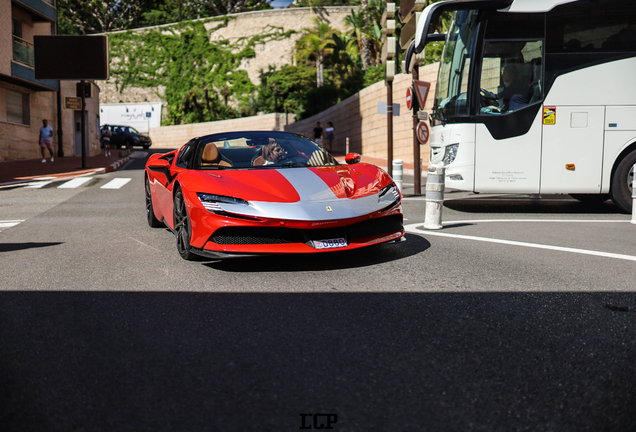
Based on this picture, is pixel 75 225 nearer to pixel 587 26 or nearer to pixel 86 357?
pixel 86 357

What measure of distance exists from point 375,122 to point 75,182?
17.1m

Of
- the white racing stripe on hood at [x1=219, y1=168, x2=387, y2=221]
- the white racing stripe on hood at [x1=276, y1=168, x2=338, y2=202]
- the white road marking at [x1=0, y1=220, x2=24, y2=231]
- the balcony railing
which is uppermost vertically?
the balcony railing

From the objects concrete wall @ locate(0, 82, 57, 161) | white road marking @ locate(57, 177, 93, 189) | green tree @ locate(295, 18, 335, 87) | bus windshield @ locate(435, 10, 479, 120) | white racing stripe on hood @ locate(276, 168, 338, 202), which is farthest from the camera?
green tree @ locate(295, 18, 335, 87)

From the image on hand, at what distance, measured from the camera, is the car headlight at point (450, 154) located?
9711 mm

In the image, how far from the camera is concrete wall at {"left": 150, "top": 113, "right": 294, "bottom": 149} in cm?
5028

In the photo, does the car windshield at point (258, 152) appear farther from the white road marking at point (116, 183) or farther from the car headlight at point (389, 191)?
the white road marking at point (116, 183)

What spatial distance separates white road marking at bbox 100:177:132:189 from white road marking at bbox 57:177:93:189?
69cm

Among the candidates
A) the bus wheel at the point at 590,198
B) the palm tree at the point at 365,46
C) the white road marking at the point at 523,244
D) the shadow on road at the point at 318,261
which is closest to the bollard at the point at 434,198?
the white road marking at the point at 523,244

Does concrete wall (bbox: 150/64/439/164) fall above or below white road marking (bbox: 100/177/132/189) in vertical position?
above

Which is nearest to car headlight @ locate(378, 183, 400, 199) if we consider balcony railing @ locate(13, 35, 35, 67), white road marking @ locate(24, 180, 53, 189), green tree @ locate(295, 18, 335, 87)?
white road marking @ locate(24, 180, 53, 189)

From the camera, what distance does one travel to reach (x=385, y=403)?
249cm

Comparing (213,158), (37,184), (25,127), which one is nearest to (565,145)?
(213,158)

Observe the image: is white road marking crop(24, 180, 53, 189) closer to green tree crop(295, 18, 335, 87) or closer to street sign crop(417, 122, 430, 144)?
street sign crop(417, 122, 430, 144)

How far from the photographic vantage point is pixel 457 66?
9930 mm
